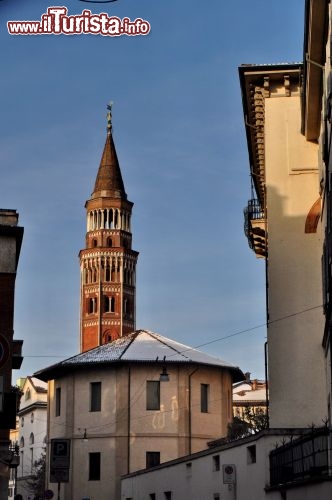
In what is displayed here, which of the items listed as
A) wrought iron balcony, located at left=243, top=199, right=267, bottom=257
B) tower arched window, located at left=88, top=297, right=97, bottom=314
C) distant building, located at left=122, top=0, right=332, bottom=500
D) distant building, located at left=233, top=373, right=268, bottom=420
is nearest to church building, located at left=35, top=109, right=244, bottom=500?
wrought iron balcony, located at left=243, top=199, right=267, bottom=257

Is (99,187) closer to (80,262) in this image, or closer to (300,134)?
(80,262)

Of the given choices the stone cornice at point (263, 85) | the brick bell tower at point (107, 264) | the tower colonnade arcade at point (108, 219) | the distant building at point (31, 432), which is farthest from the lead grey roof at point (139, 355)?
the tower colonnade arcade at point (108, 219)

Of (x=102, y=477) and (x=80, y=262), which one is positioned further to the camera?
(x=80, y=262)

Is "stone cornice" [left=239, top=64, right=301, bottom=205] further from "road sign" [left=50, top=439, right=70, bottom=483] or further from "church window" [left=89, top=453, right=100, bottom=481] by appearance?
→ "church window" [left=89, top=453, right=100, bottom=481]

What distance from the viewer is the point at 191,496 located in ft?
103

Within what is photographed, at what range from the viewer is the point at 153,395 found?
167 feet

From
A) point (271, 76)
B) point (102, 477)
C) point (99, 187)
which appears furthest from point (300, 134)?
point (99, 187)

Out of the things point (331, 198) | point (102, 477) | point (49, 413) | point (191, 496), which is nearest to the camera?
point (331, 198)

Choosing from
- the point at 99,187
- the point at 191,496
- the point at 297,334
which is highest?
the point at 99,187

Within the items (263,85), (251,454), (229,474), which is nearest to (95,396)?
(229,474)

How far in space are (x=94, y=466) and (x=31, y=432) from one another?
53.6m

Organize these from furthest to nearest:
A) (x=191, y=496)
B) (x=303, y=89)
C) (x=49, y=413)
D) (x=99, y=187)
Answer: (x=99, y=187) → (x=49, y=413) → (x=191, y=496) → (x=303, y=89)

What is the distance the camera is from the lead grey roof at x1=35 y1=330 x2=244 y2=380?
169ft

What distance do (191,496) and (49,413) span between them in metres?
24.9
